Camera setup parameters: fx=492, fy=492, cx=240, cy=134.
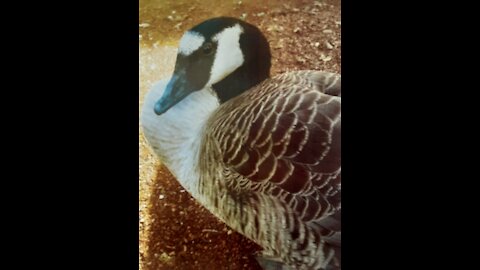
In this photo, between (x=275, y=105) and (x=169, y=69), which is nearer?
(x=275, y=105)

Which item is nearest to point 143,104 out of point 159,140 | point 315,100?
point 159,140

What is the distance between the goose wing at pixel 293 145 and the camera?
65.9 inches

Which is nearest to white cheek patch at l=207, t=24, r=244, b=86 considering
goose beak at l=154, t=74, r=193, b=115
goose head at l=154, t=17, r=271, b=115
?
goose head at l=154, t=17, r=271, b=115

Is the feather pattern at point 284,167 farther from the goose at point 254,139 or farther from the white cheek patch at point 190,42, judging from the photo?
A: the white cheek patch at point 190,42

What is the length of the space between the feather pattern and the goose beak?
0.60 feet

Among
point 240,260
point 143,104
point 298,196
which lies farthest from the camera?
point 143,104

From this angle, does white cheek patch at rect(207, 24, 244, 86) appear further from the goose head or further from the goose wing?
the goose wing

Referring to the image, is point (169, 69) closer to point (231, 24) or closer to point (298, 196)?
point (231, 24)

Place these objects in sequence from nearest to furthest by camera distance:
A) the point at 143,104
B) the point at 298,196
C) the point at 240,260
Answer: the point at 298,196 < the point at 240,260 < the point at 143,104

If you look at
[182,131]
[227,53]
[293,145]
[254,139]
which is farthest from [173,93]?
[293,145]

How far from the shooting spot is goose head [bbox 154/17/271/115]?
1.83 metres

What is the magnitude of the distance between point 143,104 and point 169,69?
0.58ft

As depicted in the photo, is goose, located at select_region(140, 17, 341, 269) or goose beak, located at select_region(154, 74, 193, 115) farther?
goose beak, located at select_region(154, 74, 193, 115)

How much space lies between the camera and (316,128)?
5.55 feet
